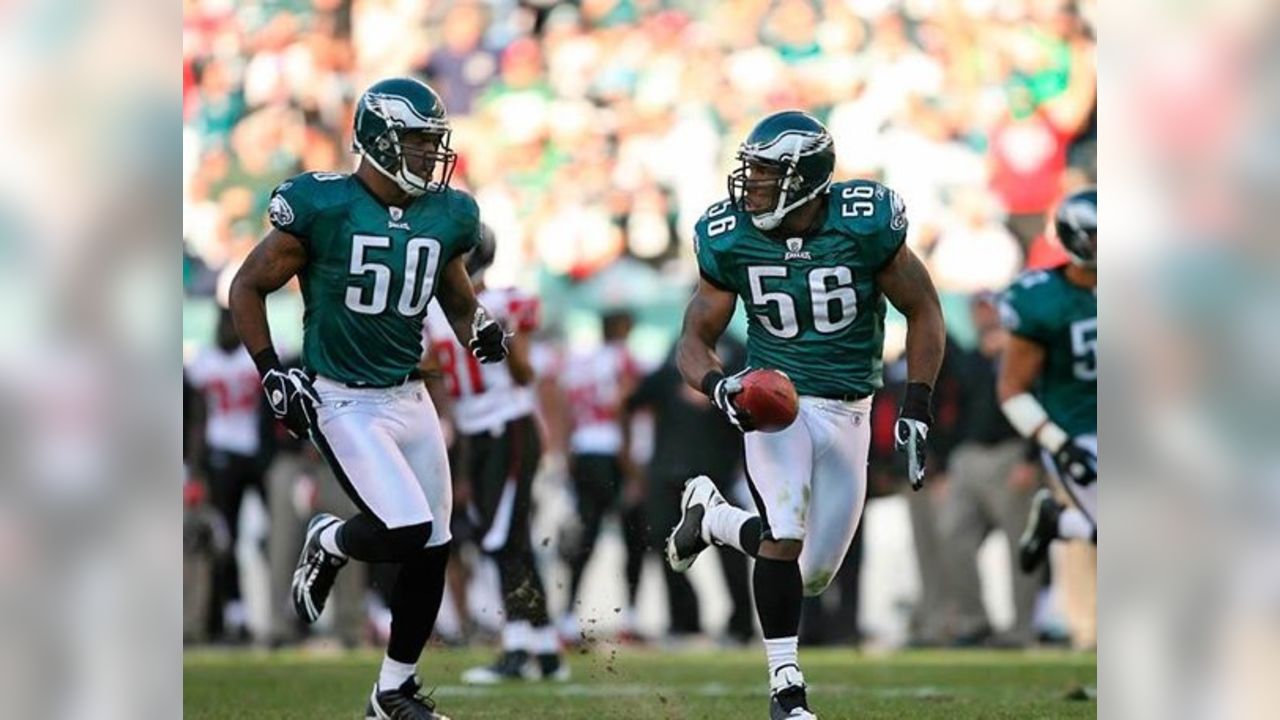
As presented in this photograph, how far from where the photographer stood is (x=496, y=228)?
11562mm

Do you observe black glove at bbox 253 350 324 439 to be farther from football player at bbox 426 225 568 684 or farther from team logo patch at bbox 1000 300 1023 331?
team logo patch at bbox 1000 300 1023 331

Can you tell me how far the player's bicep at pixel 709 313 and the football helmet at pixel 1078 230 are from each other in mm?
2122

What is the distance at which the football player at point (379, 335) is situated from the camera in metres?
5.75

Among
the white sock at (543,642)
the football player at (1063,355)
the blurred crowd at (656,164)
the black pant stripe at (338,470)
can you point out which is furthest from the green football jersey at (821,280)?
the blurred crowd at (656,164)

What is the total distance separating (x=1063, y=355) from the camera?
7781 mm

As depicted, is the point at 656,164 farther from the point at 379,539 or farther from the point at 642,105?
the point at 379,539

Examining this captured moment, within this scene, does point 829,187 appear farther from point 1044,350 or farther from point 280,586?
point 280,586

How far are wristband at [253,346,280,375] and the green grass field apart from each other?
1.31 meters

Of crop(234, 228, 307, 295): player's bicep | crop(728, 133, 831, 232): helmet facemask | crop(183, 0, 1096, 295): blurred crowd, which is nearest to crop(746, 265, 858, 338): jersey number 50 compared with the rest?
crop(728, 133, 831, 232): helmet facemask

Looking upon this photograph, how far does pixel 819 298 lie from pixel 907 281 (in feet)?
0.79
